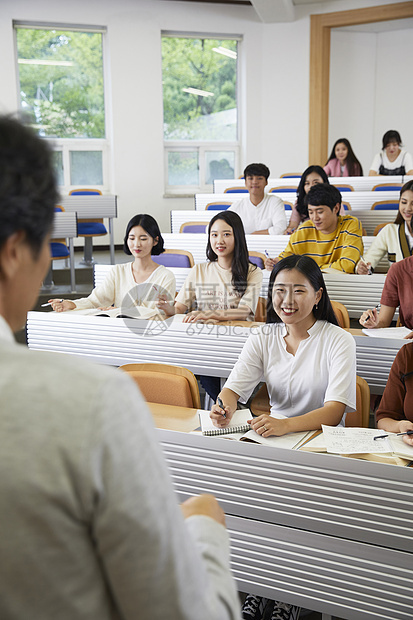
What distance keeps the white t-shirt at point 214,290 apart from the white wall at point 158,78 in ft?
18.3

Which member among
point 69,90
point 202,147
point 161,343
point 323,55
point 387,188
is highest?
point 323,55

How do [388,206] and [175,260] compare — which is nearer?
[175,260]

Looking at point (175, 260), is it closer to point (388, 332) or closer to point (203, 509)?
point (388, 332)

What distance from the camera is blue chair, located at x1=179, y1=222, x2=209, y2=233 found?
5.46 meters

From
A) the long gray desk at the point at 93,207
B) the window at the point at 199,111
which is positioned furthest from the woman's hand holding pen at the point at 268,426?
the window at the point at 199,111

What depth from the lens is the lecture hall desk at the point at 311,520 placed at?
1475 mm

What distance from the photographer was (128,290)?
3734 mm

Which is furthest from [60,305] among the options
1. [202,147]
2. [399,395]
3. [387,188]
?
[202,147]

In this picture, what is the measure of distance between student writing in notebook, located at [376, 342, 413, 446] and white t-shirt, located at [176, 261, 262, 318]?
59.9 inches

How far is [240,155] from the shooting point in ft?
31.7

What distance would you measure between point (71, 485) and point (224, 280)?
10.2 ft

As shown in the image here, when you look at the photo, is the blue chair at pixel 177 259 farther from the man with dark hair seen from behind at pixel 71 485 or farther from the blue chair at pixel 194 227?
Answer: the man with dark hair seen from behind at pixel 71 485

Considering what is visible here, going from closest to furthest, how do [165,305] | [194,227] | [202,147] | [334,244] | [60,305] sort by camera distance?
[60,305] < [165,305] < [334,244] < [194,227] < [202,147]

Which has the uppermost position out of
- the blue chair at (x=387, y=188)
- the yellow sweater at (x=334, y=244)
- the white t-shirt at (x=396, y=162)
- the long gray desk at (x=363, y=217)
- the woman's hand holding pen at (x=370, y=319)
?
the white t-shirt at (x=396, y=162)
